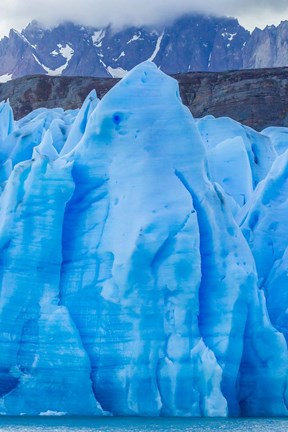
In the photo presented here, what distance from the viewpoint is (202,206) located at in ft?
75.6

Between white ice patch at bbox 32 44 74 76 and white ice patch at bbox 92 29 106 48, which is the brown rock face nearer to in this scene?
white ice patch at bbox 32 44 74 76

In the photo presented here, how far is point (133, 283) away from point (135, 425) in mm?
2907

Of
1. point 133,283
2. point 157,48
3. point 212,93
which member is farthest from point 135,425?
point 157,48

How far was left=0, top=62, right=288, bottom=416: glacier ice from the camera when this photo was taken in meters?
21.9

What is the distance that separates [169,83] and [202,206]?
2.94m

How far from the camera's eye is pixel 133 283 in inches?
874

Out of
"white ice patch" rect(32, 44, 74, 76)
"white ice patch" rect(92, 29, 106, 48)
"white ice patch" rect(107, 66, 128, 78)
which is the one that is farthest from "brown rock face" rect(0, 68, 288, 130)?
"white ice patch" rect(92, 29, 106, 48)

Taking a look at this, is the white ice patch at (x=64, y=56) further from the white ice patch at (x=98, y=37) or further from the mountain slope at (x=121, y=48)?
the white ice patch at (x=98, y=37)

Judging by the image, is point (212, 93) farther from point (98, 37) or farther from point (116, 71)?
point (98, 37)

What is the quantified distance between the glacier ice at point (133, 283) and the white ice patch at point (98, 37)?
374 ft

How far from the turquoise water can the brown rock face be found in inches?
1643

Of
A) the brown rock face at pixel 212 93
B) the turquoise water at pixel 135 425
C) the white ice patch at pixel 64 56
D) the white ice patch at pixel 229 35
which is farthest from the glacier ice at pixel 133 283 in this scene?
the white ice patch at pixel 64 56

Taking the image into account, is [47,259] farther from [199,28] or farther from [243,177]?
[199,28]

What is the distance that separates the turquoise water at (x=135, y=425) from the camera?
19.8 m
